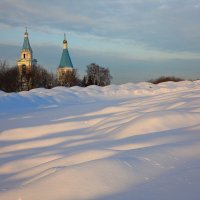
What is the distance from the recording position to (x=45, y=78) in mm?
48562

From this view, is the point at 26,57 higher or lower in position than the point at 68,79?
higher

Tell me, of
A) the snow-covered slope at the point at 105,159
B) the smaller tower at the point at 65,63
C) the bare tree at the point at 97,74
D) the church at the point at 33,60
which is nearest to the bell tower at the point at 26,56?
the church at the point at 33,60

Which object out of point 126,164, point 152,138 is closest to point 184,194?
point 126,164

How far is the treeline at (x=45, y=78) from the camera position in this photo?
1629 inches

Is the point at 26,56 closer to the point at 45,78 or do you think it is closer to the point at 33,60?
the point at 33,60

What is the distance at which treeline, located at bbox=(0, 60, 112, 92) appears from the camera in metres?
41.4

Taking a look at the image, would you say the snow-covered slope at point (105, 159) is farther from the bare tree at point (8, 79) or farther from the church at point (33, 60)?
the church at point (33, 60)

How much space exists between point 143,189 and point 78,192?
Answer: 719 millimetres

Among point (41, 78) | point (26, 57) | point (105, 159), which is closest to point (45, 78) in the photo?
point (41, 78)

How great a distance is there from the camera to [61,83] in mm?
52125

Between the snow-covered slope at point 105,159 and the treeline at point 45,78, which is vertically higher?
the treeline at point 45,78

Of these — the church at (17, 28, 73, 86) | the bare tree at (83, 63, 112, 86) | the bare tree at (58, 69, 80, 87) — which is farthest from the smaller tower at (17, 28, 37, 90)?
the bare tree at (83, 63, 112, 86)

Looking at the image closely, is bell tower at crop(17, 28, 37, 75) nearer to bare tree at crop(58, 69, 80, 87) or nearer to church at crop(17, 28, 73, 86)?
church at crop(17, 28, 73, 86)

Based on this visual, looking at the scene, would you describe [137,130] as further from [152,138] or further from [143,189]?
[143,189]
